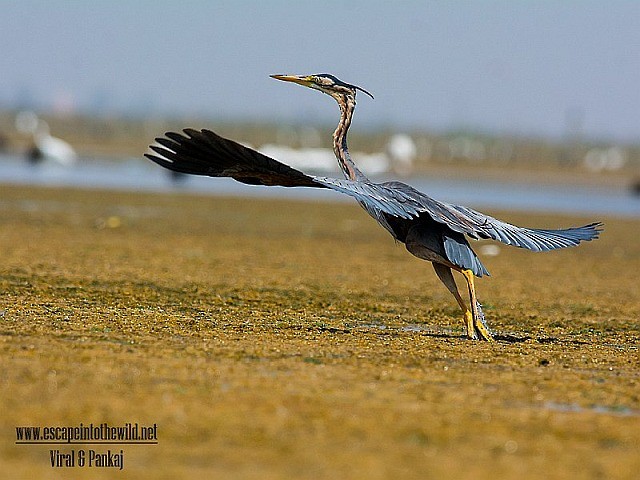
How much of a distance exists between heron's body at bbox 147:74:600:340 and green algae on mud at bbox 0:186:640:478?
76 cm

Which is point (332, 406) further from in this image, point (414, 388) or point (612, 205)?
point (612, 205)

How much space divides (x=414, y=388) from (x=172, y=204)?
24476mm

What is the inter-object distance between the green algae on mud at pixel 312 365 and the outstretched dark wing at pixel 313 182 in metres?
1.06

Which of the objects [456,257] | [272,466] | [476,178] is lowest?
[272,466]

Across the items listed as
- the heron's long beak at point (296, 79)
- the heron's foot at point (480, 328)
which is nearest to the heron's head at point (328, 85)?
the heron's long beak at point (296, 79)

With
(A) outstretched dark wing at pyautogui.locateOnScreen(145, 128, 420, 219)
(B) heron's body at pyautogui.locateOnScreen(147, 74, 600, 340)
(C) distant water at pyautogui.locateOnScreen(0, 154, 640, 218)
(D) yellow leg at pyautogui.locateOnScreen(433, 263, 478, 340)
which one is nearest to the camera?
(A) outstretched dark wing at pyautogui.locateOnScreen(145, 128, 420, 219)

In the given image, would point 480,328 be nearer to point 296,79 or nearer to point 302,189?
point 296,79

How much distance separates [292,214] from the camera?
31.7 m

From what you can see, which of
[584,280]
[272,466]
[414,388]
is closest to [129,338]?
[414,388]

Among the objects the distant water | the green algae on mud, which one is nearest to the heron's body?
the green algae on mud

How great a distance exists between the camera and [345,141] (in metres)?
12.4

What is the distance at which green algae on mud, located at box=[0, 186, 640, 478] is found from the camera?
6.68m

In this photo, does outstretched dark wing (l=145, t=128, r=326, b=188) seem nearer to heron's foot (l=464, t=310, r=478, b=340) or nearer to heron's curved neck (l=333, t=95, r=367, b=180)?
heron's curved neck (l=333, t=95, r=367, b=180)

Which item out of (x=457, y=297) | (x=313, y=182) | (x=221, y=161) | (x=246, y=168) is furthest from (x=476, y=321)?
(x=221, y=161)
